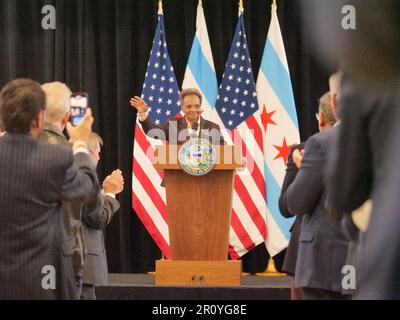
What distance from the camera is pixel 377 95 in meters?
1.15

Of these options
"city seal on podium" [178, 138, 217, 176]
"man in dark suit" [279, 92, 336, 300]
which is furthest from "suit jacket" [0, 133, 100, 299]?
"city seal on podium" [178, 138, 217, 176]

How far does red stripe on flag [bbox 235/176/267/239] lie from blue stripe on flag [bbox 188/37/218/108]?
0.93 meters

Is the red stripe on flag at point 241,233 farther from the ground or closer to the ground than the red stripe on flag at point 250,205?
closer to the ground

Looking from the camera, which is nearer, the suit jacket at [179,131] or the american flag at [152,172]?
the suit jacket at [179,131]

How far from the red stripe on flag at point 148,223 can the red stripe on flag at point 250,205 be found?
35.6 inches

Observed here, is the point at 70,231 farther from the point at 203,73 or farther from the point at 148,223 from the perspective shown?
the point at 203,73

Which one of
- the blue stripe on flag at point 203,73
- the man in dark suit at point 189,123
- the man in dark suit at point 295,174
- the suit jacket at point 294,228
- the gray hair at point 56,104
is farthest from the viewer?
the blue stripe on flag at point 203,73

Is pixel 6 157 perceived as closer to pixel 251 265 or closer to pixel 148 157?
pixel 148 157

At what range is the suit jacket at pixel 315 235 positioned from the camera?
336cm

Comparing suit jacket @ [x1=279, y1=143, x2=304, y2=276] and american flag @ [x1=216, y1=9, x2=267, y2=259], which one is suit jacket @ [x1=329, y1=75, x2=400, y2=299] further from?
american flag @ [x1=216, y1=9, x2=267, y2=259]

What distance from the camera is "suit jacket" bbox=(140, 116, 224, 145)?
6605mm

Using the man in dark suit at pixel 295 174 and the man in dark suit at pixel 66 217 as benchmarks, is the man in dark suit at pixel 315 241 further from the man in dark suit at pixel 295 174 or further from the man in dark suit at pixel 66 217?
the man in dark suit at pixel 66 217

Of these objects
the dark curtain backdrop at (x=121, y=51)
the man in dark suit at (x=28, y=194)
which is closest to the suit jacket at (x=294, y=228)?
the man in dark suit at (x=28, y=194)

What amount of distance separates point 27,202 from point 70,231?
0.32 m
